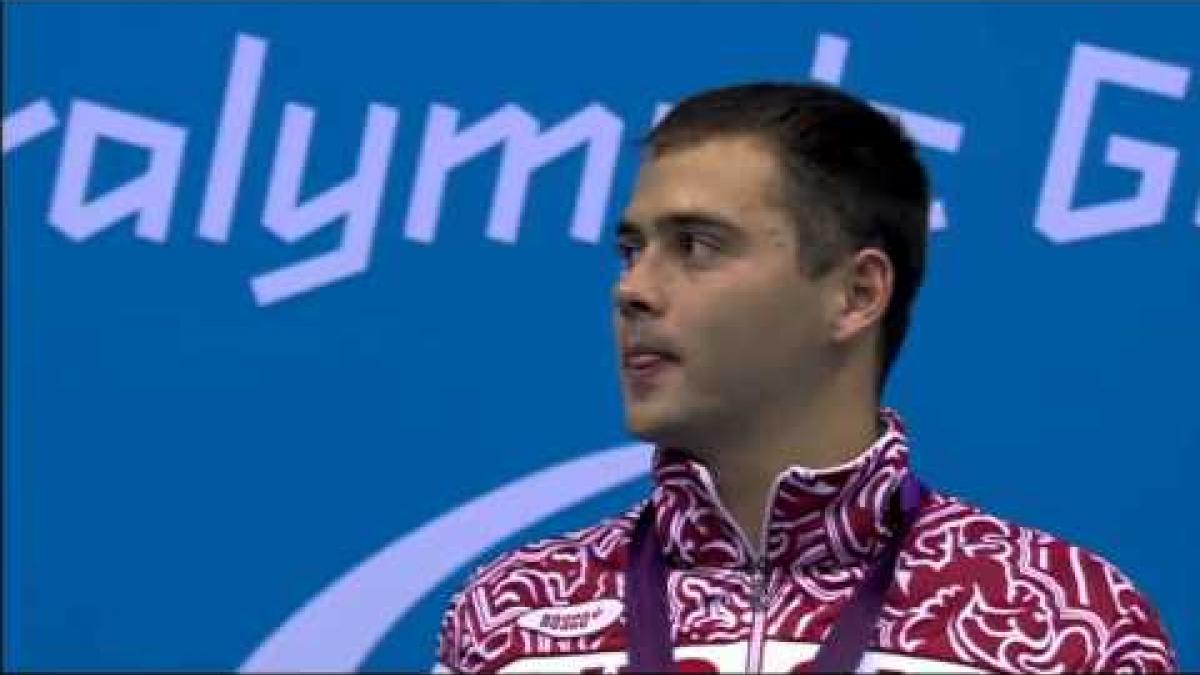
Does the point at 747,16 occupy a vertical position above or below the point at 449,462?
above

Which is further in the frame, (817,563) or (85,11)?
(85,11)

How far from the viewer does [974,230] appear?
2664 millimetres

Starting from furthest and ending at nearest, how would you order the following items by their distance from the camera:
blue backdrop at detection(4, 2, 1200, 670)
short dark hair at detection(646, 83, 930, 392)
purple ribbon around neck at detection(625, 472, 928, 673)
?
1. blue backdrop at detection(4, 2, 1200, 670)
2. short dark hair at detection(646, 83, 930, 392)
3. purple ribbon around neck at detection(625, 472, 928, 673)

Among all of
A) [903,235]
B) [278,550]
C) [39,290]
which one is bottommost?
[278,550]

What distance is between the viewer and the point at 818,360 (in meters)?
2.01

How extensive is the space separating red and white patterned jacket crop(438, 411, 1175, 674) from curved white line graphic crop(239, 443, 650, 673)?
2.06ft

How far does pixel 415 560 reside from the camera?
8.82 feet

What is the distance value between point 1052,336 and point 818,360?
2.44 ft

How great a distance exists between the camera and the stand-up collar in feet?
6.46

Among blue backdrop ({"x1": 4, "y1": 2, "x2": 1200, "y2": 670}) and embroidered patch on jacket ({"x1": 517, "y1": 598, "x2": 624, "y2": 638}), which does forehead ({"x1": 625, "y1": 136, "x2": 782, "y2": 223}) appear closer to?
embroidered patch on jacket ({"x1": 517, "y1": 598, "x2": 624, "y2": 638})

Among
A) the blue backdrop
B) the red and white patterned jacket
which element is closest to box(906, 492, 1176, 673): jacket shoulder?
the red and white patterned jacket

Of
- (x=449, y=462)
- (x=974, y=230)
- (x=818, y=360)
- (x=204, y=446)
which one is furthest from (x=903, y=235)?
(x=204, y=446)

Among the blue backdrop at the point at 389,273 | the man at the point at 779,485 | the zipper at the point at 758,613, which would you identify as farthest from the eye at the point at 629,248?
the blue backdrop at the point at 389,273

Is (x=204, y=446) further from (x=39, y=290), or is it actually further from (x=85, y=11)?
(x=85, y=11)
